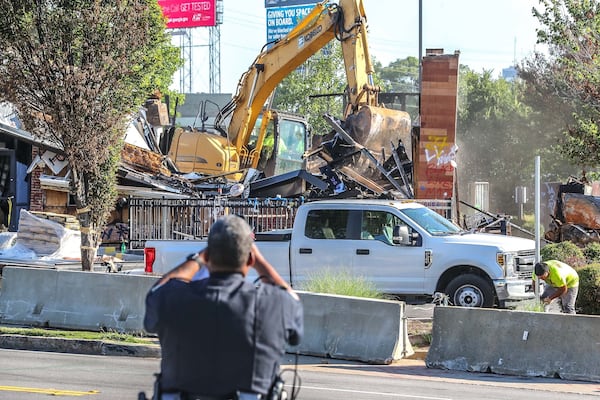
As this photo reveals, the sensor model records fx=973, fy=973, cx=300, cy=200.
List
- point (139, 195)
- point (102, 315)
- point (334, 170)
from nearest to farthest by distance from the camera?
point (102, 315)
point (334, 170)
point (139, 195)

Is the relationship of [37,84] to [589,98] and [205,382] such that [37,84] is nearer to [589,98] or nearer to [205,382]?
[589,98]

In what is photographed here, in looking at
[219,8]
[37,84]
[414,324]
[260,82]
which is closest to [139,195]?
[260,82]

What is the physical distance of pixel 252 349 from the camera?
4.49 metres

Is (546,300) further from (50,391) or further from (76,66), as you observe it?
(76,66)

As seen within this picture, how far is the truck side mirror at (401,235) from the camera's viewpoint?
16078 mm

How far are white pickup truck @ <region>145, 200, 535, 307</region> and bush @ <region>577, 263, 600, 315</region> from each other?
0.84 meters

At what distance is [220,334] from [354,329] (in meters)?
9.64

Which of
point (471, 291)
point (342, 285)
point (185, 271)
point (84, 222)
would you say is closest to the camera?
point (185, 271)

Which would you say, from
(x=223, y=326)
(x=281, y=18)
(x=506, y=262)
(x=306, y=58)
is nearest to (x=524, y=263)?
(x=506, y=262)

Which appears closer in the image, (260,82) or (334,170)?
(334,170)

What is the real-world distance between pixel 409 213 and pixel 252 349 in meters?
12.4

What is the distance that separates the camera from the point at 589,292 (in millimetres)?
16000

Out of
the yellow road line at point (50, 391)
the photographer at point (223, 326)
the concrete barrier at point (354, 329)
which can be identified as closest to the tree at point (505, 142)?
the concrete barrier at point (354, 329)

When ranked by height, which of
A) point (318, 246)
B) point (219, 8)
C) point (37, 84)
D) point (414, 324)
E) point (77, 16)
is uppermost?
point (219, 8)
